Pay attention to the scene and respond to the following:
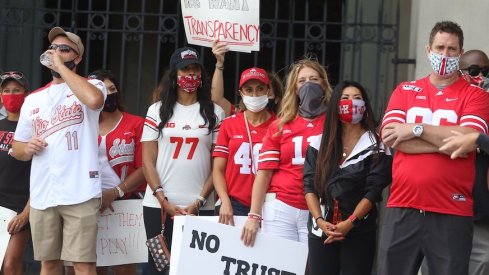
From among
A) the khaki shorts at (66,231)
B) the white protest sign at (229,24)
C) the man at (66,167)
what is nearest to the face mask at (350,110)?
the white protest sign at (229,24)

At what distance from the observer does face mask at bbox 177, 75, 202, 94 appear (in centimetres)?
851

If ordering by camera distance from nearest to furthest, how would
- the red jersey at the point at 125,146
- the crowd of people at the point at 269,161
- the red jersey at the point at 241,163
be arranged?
the crowd of people at the point at 269,161 < the red jersey at the point at 241,163 < the red jersey at the point at 125,146

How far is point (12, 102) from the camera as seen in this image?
8.99m

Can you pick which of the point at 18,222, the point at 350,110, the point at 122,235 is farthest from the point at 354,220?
the point at 18,222

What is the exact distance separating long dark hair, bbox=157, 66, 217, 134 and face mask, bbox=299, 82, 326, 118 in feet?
3.11

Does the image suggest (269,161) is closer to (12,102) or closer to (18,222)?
(18,222)

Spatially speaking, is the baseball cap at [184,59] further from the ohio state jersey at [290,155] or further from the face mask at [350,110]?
the face mask at [350,110]

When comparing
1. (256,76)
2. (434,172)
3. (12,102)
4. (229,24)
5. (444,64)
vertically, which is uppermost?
(229,24)

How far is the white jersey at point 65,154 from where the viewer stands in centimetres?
778

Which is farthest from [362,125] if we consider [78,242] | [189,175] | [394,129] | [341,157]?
[78,242]

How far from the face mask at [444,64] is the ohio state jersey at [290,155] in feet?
4.18

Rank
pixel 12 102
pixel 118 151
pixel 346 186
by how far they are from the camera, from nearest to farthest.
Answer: pixel 346 186 → pixel 118 151 → pixel 12 102

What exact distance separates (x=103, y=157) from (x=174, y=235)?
1.12m

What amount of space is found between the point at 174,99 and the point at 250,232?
1.47 m
